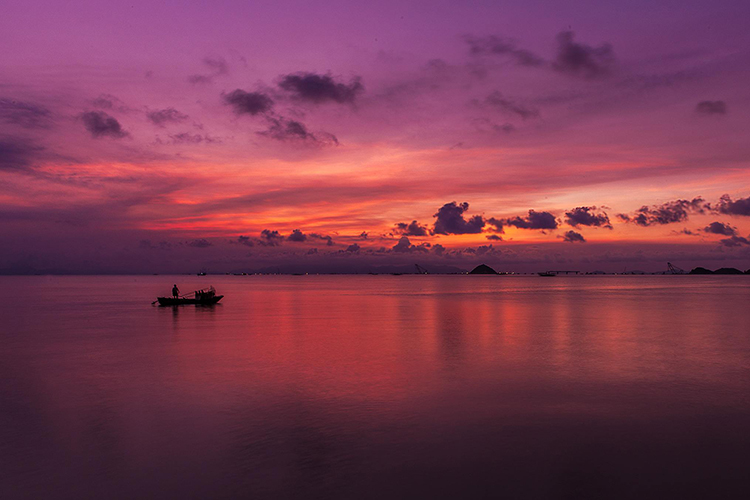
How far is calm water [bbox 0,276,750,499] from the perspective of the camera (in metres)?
13.7

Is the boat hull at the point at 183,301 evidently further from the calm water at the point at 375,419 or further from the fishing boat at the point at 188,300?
the calm water at the point at 375,419

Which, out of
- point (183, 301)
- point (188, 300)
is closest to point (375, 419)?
point (188, 300)

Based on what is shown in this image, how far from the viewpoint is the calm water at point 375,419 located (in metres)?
13.7

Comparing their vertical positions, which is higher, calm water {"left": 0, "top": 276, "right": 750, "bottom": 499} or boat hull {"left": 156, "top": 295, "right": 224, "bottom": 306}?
boat hull {"left": 156, "top": 295, "right": 224, "bottom": 306}

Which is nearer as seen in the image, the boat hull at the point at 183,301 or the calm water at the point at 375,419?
the calm water at the point at 375,419

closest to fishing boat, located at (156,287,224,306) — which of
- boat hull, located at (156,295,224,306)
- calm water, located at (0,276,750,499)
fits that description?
boat hull, located at (156,295,224,306)

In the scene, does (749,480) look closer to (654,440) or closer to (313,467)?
(654,440)

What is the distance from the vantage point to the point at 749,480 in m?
13.6

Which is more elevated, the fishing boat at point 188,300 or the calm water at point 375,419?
the fishing boat at point 188,300

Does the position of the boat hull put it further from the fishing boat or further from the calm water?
the calm water

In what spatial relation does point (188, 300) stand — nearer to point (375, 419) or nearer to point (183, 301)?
point (183, 301)

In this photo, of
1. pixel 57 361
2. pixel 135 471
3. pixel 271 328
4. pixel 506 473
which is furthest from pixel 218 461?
pixel 271 328

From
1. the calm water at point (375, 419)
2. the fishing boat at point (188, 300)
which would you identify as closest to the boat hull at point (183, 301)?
the fishing boat at point (188, 300)

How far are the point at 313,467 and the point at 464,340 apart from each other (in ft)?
94.2
